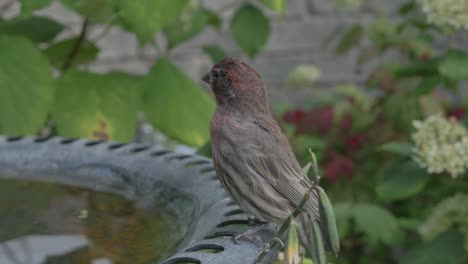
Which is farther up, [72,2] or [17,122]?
[72,2]

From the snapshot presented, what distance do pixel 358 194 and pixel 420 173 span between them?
1373 millimetres

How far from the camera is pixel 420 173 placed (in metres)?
2.49

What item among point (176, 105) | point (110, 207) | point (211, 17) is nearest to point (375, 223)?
point (211, 17)

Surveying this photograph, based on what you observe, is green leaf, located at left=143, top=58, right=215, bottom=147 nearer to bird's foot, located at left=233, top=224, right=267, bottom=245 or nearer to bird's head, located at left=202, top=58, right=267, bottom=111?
bird's head, located at left=202, top=58, right=267, bottom=111

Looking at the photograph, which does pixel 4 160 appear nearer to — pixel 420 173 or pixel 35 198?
pixel 35 198

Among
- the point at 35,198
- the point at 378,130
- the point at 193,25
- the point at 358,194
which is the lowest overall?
the point at 358,194

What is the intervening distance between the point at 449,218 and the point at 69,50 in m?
1.25

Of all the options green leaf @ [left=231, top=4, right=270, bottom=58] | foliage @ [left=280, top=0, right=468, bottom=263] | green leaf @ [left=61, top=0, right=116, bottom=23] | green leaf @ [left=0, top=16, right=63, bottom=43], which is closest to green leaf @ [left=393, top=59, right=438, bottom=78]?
foliage @ [left=280, top=0, right=468, bottom=263]

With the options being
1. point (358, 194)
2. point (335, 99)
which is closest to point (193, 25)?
point (358, 194)

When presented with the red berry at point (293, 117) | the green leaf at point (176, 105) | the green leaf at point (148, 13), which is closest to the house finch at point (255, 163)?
the green leaf at point (148, 13)

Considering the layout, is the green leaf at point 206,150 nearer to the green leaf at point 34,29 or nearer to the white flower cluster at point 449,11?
the green leaf at point 34,29

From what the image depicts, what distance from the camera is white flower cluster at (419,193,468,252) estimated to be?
251 cm

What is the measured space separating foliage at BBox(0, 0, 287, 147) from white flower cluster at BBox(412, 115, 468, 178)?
1.71ft

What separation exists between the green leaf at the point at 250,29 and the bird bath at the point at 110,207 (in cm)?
102
